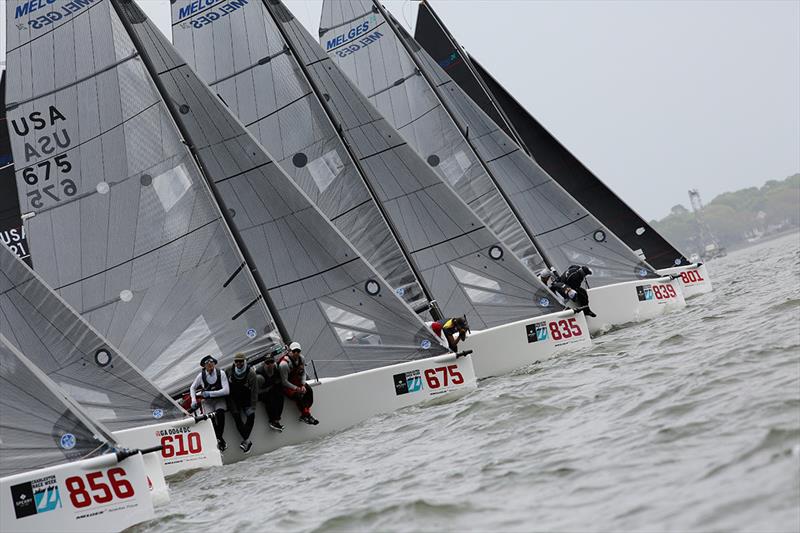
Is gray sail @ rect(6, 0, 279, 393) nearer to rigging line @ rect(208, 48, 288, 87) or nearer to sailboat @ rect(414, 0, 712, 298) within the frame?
rigging line @ rect(208, 48, 288, 87)

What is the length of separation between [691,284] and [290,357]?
421 inches

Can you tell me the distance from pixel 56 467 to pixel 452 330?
18.5ft

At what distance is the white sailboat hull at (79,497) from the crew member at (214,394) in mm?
2864

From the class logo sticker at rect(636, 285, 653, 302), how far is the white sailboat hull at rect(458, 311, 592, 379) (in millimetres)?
3162

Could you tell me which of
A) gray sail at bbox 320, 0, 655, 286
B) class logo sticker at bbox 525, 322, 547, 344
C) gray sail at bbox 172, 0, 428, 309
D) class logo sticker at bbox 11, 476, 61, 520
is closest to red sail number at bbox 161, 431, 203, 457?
class logo sticker at bbox 11, 476, 61, 520

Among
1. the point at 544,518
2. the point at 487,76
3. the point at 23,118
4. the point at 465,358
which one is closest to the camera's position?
the point at 544,518

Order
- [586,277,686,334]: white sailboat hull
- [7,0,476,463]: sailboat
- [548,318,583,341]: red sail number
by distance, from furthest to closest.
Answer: [586,277,686,334]: white sailboat hull → [548,318,583,341]: red sail number → [7,0,476,463]: sailboat

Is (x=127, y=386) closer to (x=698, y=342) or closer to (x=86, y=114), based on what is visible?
(x=86, y=114)

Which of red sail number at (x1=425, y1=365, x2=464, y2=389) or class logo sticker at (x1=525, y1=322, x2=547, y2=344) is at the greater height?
class logo sticker at (x1=525, y1=322, x2=547, y2=344)

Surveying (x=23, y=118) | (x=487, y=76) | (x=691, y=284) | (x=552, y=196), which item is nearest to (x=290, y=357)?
(x=23, y=118)

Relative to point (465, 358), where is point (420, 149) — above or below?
above

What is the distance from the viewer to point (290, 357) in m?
10.9

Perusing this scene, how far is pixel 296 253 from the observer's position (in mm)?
12453

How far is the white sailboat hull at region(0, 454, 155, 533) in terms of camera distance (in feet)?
24.6
